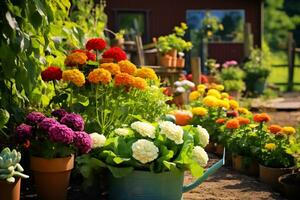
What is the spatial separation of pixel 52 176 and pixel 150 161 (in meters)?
0.62

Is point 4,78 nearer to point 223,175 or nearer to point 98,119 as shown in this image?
point 98,119

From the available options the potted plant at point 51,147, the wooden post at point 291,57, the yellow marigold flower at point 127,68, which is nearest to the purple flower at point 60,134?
the potted plant at point 51,147

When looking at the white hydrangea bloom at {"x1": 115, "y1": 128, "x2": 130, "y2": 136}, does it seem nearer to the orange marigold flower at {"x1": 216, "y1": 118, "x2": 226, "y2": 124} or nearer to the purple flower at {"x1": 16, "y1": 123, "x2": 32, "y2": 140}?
the purple flower at {"x1": 16, "y1": 123, "x2": 32, "y2": 140}

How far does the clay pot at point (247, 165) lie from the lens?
16.1 ft

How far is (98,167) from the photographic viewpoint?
341 centimetres

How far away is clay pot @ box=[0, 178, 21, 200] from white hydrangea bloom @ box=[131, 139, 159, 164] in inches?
27.8

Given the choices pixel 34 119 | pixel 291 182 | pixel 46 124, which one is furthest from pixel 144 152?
pixel 291 182

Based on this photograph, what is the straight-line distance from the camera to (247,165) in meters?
4.90

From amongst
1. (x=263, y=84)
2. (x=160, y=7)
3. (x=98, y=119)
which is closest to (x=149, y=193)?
(x=98, y=119)

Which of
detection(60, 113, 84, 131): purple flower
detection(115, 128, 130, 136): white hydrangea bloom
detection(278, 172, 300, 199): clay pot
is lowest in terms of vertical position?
detection(278, 172, 300, 199): clay pot

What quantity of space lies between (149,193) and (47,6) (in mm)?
1451

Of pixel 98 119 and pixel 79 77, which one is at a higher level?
pixel 79 77

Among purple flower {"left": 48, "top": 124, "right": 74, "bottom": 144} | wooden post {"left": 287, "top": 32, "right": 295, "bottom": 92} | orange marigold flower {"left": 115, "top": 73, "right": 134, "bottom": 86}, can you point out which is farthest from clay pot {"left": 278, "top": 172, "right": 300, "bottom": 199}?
wooden post {"left": 287, "top": 32, "right": 295, "bottom": 92}

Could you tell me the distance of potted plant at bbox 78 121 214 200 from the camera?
10.7 feet
